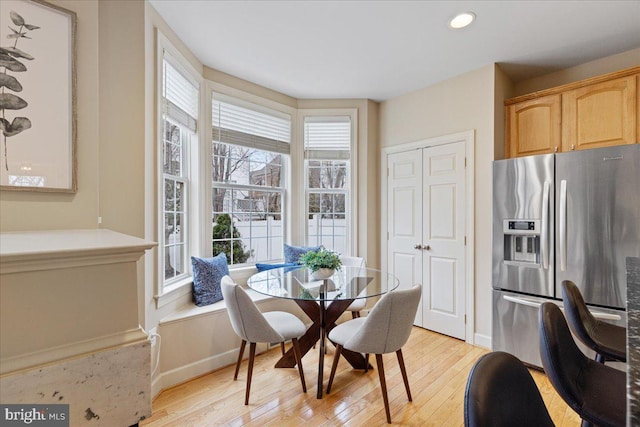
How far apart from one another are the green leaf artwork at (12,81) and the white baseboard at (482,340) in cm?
356

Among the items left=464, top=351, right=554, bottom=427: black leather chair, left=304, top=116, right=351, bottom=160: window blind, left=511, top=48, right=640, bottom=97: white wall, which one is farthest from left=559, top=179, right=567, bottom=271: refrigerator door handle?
left=304, top=116, right=351, bottom=160: window blind

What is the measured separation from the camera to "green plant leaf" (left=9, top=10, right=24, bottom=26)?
1.13 m

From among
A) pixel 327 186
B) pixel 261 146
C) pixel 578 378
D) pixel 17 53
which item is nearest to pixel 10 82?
pixel 17 53

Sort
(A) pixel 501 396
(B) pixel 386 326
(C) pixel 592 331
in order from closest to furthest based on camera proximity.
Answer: (A) pixel 501 396 → (C) pixel 592 331 → (B) pixel 386 326

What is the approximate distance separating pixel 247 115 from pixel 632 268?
3.20m

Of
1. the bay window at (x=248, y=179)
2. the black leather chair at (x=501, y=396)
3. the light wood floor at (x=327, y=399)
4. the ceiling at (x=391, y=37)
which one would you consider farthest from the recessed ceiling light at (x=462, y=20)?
the light wood floor at (x=327, y=399)

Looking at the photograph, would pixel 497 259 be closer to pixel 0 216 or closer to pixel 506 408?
pixel 506 408

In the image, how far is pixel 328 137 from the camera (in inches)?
145

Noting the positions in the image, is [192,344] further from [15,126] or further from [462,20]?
[462,20]

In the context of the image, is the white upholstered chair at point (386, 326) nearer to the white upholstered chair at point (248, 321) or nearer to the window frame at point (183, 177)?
the white upholstered chair at point (248, 321)

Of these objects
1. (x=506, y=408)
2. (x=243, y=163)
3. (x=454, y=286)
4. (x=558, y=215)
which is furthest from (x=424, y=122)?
(x=506, y=408)

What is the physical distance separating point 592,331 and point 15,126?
2.60 metres

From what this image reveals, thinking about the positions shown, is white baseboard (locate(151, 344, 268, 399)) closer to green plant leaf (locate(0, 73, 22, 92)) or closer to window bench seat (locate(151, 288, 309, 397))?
window bench seat (locate(151, 288, 309, 397))

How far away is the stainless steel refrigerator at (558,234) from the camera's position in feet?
6.68
